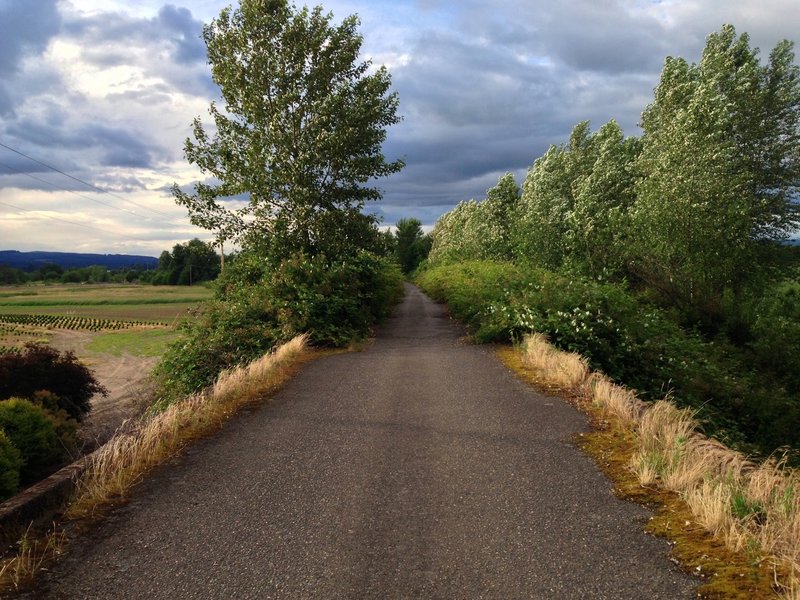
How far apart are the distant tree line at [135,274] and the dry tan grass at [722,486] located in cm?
10718

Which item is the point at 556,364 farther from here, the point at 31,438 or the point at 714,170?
the point at 714,170

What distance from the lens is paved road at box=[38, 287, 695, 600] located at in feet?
11.0

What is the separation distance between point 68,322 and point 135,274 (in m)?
101

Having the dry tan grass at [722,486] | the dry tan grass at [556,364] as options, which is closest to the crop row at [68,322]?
the dry tan grass at [556,364]

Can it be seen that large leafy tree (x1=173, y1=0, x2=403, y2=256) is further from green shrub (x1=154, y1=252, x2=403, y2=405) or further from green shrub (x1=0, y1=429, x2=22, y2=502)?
green shrub (x1=0, y1=429, x2=22, y2=502)

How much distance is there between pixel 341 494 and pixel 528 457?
1978 mm

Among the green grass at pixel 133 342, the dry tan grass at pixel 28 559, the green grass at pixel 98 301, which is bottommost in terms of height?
the green grass at pixel 133 342

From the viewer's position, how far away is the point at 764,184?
1160 inches

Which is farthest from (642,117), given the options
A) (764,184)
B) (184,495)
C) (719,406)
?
(184,495)

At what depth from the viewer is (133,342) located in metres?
49.6

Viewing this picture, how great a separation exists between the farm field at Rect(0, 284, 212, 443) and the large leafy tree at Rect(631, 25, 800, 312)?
1860 cm

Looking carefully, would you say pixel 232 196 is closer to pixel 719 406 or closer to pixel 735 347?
pixel 719 406

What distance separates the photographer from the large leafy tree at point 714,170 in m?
22.3

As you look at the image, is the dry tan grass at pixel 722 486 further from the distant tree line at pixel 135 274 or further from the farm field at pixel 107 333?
the distant tree line at pixel 135 274
